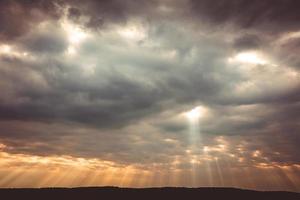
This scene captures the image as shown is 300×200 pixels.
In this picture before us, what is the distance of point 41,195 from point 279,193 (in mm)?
70644

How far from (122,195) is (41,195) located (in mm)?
23505

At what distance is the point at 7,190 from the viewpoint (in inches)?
4877

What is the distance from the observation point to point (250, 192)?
414 feet

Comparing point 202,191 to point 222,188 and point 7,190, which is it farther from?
point 7,190

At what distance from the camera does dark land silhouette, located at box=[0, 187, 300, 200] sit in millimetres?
121562

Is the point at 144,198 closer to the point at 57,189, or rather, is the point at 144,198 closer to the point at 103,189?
the point at 103,189

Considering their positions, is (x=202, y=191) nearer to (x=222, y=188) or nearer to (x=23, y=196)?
(x=222, y=188)

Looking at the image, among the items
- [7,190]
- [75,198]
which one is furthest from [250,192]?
[7,190]

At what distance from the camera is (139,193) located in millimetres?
125938

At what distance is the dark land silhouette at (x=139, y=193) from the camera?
122m

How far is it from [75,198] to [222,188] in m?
44.6

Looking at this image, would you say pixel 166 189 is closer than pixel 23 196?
No

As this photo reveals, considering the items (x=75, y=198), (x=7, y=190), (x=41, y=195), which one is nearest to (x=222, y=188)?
(x=75, y=198)

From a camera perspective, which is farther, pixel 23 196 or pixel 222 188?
pixel 222 188
